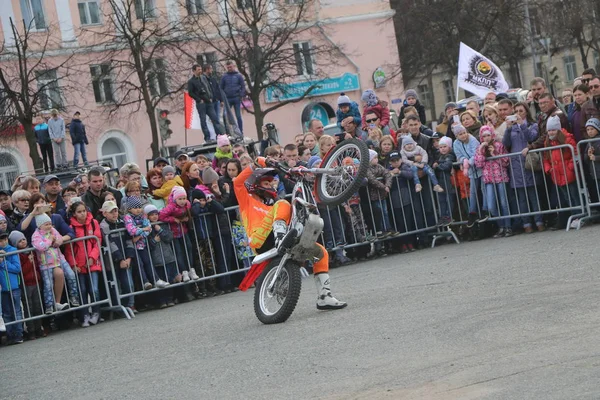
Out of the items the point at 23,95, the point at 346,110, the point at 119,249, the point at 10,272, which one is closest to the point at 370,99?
the point at 346,110

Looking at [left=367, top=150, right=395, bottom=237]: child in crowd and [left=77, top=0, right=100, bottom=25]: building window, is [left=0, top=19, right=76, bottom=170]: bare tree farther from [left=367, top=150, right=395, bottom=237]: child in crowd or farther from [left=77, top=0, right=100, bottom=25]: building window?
[left=367, top=150, right=395, bottom=237]: child in crowd

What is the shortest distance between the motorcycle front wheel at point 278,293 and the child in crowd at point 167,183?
490 cm

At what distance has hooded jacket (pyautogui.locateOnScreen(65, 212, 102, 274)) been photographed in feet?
49.7

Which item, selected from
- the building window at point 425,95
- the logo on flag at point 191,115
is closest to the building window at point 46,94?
the logo on flag at point 191,115

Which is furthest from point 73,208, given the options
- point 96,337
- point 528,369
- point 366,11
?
point 366,11

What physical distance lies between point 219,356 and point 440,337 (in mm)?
2058

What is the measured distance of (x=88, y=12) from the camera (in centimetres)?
5172

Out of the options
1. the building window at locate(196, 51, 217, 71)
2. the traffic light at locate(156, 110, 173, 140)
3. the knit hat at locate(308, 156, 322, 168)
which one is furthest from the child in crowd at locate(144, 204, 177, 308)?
the building window at locate(196, 51, 217, 71)

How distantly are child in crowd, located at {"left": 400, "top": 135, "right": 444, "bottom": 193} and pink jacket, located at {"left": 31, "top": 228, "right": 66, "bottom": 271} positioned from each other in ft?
19.1

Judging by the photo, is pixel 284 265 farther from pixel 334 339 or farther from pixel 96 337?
pixel 96 337

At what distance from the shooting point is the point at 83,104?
4916 centimetres

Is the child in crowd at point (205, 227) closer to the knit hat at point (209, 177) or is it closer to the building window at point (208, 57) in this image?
the knit hat at point (209, 177)

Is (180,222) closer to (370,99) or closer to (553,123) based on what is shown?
(370,99)

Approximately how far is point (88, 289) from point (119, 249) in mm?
723
